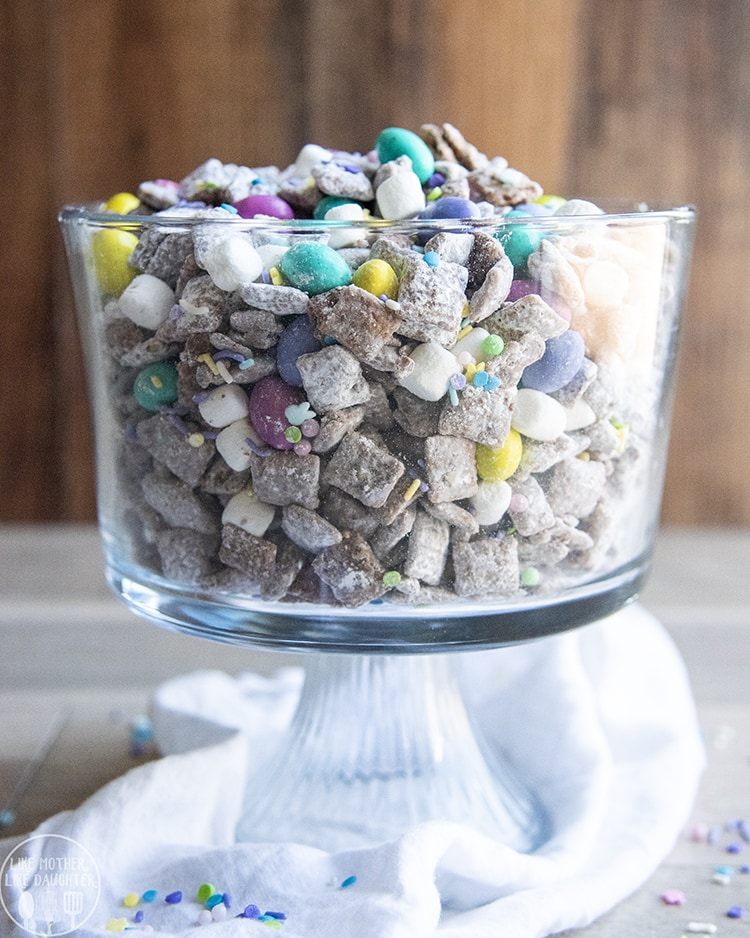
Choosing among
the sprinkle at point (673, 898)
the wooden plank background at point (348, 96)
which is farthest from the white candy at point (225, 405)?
the wooden plank background at point (348, 96)

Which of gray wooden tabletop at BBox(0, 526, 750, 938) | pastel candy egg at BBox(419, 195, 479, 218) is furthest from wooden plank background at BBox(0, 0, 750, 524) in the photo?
pastel candy egg at BBox(419, 195, 479, 218)

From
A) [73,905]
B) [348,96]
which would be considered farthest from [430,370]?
[348,96]

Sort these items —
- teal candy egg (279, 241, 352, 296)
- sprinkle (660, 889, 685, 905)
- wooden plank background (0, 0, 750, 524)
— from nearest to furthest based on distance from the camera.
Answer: teal candy egg (279, 241, 352, 296) < sprinkle (660, 889, 685, 905) < wooden plank background (0, 0, 750, 524)

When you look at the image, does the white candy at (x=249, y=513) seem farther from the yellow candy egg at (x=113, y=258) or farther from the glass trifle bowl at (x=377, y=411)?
the yellow candy egg at (x=113, y=258)

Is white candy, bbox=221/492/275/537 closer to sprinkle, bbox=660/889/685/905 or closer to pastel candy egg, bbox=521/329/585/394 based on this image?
pastel candy egg, bbox=521/329/585/394

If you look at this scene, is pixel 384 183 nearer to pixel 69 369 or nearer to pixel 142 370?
pixel 142 370

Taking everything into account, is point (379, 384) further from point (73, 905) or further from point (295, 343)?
point (73, 905)
